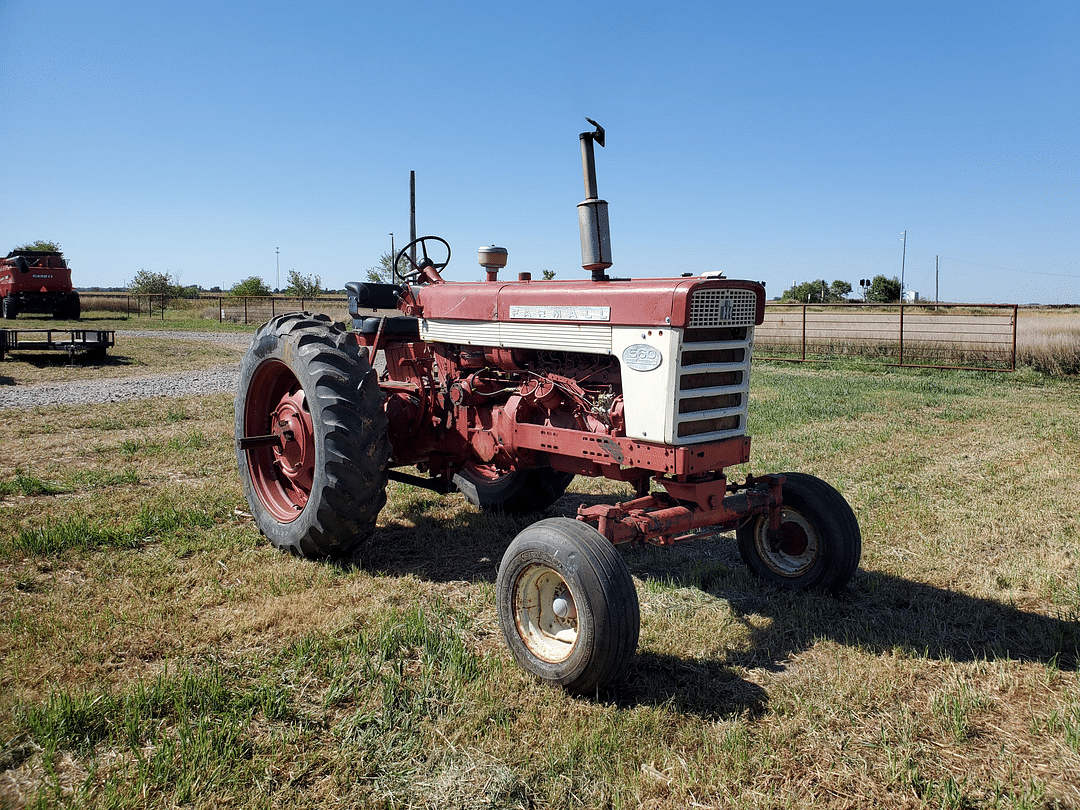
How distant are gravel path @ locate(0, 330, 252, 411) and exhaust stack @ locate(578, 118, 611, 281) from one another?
816cm

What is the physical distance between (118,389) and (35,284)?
59.9 feet

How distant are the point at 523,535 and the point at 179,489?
3679 mm

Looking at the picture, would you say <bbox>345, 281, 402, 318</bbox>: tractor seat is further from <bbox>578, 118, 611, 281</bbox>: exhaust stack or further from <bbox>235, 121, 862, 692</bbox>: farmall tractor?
<bbox>578, 118, 611, 281</bbox>: exhaust stack

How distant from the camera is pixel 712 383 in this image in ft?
12.2

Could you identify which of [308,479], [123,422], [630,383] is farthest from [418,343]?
[123,422]

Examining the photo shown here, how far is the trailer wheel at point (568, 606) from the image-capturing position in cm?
297

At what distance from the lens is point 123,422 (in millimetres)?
8508

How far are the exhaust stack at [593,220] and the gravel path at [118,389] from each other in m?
8.16

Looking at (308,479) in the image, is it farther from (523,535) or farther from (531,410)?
(523,535)

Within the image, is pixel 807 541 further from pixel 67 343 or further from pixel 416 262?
pixel 67 343

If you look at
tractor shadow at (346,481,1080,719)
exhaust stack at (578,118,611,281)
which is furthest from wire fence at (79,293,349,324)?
exhaust stack at (578,118,611,281)

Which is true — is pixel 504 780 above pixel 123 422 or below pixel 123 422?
below

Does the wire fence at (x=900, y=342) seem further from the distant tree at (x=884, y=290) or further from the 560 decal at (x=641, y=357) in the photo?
the distant tree at (x=884, y=290)

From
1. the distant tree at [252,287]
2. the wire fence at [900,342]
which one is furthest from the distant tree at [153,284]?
the wire fence at [900,342]
